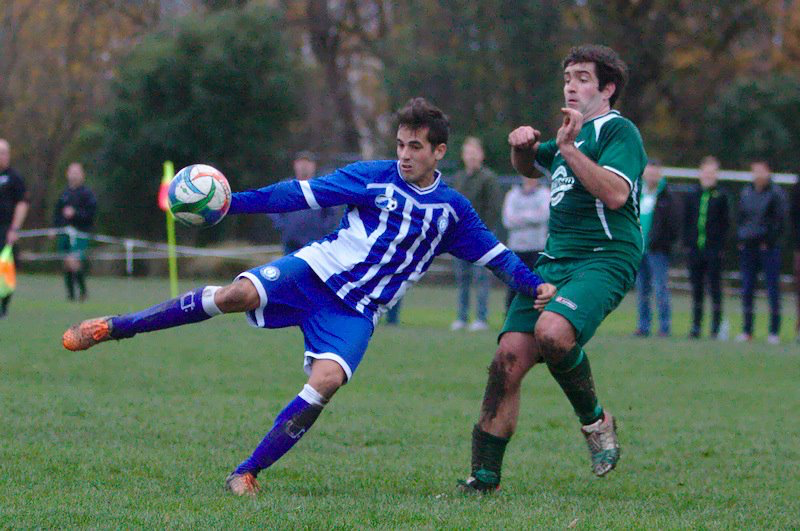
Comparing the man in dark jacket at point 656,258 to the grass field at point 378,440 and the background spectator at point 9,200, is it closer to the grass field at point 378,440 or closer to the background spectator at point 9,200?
the grass field at point 378,440

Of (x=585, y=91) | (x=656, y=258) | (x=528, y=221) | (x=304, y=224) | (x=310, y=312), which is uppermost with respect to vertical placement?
(x=585, y=91)

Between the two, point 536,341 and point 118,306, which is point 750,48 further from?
point 536,341

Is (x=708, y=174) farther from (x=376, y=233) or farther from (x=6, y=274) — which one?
(x=376, y=233)

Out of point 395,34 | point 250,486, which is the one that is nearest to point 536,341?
point 250,486

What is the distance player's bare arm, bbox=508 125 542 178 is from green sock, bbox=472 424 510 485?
1.36 m

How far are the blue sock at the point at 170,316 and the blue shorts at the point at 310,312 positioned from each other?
0.22 meters

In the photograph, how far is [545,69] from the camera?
30000 mm

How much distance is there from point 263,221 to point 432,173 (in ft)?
77.2

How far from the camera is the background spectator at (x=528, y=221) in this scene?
13883mm

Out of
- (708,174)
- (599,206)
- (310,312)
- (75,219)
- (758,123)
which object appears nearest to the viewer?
(599,206)

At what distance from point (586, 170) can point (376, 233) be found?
103 cm

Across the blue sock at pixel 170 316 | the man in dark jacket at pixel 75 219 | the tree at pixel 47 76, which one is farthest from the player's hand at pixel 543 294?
the tree at pixel 47 76

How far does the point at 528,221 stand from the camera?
1391 centimetres

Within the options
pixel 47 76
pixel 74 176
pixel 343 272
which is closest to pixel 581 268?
pixel 343 272
